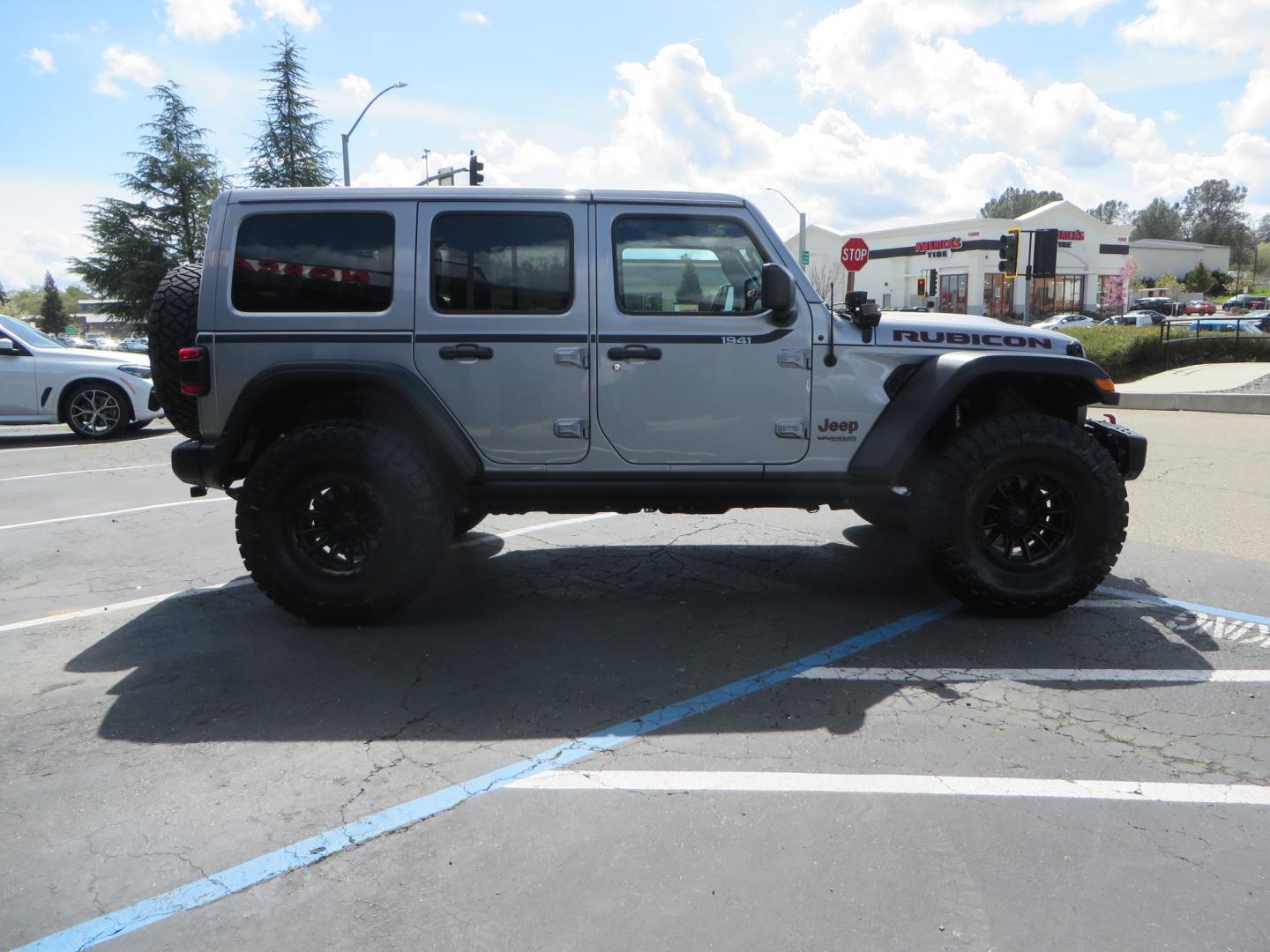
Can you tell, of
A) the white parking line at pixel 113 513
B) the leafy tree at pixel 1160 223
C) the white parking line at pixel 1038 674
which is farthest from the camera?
the leafy tree at pixel 1160 223

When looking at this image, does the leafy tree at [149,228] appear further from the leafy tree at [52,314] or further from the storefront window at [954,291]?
the leafy tree at [52,314]

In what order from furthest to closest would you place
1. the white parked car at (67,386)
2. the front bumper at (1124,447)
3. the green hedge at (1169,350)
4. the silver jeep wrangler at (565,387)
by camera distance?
the green hedge at (1169,350) → the white parked car at (67,386) → the front bumper at (1124,447) → the silver jeep wrangler at (565,387)

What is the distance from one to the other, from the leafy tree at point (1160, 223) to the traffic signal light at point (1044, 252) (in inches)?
4666

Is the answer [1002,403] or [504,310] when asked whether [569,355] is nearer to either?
[504,310]

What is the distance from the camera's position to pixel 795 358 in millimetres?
4805

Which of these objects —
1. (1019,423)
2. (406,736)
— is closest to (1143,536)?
(1019,423)

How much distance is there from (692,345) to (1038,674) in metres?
2.18

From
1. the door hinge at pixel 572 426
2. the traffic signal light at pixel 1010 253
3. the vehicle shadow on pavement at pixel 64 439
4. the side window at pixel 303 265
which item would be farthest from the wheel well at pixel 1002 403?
the traffic signal light at pixel 1010 253

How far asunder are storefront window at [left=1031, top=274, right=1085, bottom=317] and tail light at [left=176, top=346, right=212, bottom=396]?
199ft

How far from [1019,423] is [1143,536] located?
2.62 meters

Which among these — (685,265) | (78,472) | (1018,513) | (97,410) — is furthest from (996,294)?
(685,265)

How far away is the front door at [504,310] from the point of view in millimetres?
4738

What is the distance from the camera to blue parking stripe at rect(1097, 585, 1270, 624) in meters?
4.82

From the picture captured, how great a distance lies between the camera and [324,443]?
15.2ft
